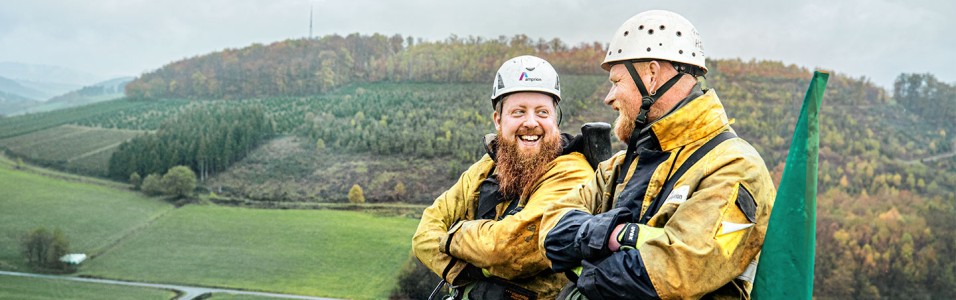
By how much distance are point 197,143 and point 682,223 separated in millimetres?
60873

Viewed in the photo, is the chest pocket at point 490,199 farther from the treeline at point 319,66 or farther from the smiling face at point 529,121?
the treeline at point 319,66

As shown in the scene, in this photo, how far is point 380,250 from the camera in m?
51.1

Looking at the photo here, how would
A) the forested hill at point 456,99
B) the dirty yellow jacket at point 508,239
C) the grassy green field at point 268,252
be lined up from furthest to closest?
the forested hill at point 456,99 → the grassy green field at point 268,252 → the dirty yellow jacket at point 508,239

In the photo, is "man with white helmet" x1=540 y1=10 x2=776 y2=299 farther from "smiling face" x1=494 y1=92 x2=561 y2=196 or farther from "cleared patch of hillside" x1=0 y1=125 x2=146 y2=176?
"cleared patch of hillside" x1=0 y1=125 x2=146 y2=176

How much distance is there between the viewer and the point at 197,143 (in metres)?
59.7

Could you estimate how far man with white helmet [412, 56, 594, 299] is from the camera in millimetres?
5055

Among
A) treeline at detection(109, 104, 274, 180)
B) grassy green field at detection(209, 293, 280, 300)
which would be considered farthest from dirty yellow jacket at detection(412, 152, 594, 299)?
treeline at detection(109, 104, 274, 180)

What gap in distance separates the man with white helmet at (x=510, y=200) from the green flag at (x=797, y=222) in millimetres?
1808

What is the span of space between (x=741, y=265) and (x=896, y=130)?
7875cm

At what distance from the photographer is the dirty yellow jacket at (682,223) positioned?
320 centimetres

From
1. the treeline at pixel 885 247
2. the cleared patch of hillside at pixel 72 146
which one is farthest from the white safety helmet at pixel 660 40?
the cleared patch of hillside at pixel 72 146

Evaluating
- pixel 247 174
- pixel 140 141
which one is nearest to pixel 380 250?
pixel 247 174

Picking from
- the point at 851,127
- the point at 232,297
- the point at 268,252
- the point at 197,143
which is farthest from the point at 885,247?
the point at 197,143

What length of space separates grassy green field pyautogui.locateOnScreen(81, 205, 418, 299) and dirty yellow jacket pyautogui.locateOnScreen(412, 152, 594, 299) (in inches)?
1698
